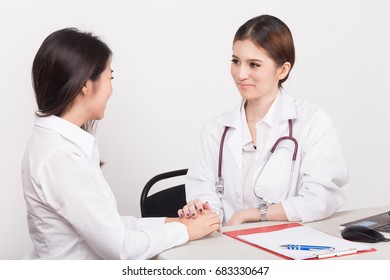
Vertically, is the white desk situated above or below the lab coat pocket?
below

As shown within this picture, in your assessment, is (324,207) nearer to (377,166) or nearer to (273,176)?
(273,176)

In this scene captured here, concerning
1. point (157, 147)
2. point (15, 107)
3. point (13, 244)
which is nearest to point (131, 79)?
point (157, 147)

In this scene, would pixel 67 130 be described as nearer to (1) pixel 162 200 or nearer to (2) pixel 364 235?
(1) pixel 162 200

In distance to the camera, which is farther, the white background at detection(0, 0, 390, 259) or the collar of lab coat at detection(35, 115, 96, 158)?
the white background at detection(0, 0, 390, 259)

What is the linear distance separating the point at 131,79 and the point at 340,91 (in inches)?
53.6

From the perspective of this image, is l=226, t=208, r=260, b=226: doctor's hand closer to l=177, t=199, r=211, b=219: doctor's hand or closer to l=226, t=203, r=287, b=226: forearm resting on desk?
l=226, t=203, r=287, b=226: forearm resting on desk

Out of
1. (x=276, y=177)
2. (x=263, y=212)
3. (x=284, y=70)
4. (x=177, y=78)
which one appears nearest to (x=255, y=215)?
(x=263, y=212)

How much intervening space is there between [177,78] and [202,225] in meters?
1.49

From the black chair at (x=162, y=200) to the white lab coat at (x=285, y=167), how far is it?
0.14 meters

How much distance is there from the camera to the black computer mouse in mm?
1553

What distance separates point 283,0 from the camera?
329 cm

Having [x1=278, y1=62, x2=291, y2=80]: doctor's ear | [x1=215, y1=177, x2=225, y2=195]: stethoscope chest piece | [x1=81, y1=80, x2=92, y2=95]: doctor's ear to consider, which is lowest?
[x1=215, y1=177, x2=225, y2=195]: stethoscope chest piece

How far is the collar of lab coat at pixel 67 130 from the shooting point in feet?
5.14

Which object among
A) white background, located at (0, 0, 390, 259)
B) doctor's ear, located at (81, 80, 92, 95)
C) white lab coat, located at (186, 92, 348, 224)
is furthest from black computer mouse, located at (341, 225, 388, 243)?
white background, located at (0, 0, 390, 259)
